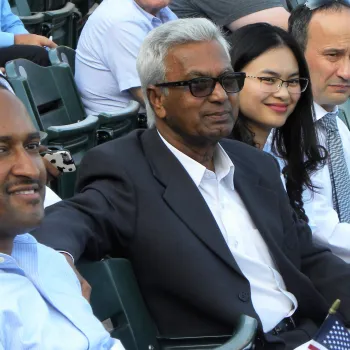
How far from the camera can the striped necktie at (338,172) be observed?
3.78 m

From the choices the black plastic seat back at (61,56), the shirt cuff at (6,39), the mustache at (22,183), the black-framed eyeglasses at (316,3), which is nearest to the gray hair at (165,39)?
the mustache at (22,183)

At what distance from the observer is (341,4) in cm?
410

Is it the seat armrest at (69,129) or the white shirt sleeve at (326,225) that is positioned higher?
the seat armrest at (69,129)

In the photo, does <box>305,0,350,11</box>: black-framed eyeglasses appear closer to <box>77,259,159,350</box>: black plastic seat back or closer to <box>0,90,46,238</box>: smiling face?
<box>77,259,159,350</box>: black plastic seat back

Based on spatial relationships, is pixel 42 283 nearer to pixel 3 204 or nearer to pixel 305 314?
pixel 3 204

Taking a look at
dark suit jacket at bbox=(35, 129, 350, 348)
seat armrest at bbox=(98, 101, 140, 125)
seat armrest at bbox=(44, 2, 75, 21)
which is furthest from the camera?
seat armrest at bbox=(44, 2, 75, 21)

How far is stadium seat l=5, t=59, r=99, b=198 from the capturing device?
4082 mm

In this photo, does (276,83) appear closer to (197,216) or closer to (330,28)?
(330,28)

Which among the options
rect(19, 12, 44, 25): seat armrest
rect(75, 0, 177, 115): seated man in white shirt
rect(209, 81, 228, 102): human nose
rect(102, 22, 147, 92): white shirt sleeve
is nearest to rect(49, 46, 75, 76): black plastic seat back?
rect(75, 0, 177, 115): seated man in white shirt

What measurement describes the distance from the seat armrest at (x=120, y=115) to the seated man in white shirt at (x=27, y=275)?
8.09ft

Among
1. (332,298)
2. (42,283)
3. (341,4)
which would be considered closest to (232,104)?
(332,298)

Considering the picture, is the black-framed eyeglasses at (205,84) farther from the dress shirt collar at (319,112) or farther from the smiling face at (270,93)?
the dress shirt collar at (319,112)

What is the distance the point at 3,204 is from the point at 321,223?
183 centimetres

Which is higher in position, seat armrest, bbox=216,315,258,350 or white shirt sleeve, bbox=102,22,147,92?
seat armrest, bbox=216,315,258,350
